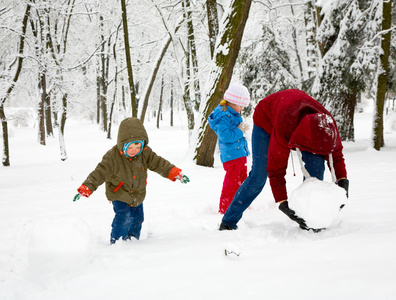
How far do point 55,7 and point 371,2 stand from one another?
37.1 ft

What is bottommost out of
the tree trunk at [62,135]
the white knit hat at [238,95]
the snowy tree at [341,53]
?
the tree trunk at [62,135]

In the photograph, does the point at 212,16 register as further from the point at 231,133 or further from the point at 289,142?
the point at 289,142

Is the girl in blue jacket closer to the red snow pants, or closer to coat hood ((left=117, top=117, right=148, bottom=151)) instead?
the red snow pants

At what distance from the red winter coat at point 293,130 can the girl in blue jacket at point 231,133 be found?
1085 mm

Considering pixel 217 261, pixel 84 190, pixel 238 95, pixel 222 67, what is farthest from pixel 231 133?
pixel 222 67

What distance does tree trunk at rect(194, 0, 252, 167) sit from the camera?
6406 millimetres

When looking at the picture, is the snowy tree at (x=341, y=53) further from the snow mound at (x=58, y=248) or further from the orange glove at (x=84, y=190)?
the snow mound at (x=58, y=248)

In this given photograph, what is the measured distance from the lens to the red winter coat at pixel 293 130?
6.33ft

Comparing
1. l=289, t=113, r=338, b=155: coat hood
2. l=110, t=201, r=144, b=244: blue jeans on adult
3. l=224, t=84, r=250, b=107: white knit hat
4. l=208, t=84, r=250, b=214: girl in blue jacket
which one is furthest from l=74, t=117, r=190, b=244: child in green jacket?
l=289, t=113, r=338, b=155: coat hood

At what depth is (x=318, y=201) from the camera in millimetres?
2062

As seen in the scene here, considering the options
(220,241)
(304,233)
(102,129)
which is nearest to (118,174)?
(220,241)

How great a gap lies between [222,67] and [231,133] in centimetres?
348

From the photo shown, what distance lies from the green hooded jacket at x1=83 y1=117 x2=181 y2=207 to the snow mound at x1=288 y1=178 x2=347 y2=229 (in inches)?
50.3

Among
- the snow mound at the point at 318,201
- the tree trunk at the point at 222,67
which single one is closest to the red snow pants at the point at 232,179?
the snow mound at the point at 318,201
